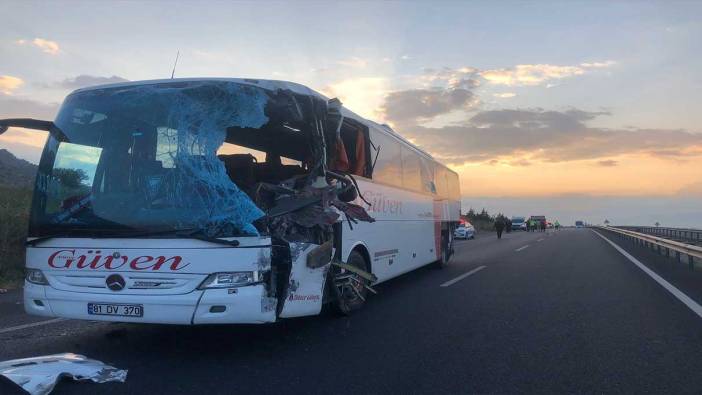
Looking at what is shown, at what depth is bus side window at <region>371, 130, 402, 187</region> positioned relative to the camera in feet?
28.3

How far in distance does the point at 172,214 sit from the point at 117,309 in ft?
3.36

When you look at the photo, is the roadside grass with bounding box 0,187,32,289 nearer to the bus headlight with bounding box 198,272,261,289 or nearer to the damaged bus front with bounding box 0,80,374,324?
the damaged bus front with bounding box 0,80,374,324

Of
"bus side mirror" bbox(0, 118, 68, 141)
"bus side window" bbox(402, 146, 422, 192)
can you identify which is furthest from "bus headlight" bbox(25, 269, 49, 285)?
"bus side window" bbox(402, 146, 422, 192)

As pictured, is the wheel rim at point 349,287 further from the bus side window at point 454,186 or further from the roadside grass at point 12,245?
the bus side window at point 454,186

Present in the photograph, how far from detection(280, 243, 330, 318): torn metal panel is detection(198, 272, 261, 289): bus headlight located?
57cm

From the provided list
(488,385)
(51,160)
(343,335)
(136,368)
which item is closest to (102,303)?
(136,368)

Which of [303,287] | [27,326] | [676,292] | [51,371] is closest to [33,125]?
[51,371]

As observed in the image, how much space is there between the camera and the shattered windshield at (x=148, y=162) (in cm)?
520

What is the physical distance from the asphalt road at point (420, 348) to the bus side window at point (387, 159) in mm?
2045

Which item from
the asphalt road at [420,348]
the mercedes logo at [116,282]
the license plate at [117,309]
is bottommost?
the asphalt road at [420,348]

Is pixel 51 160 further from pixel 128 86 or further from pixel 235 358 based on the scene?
pixel 235 358

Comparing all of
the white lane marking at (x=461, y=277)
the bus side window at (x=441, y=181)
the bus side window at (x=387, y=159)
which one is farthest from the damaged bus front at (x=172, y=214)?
the bus side window at (x=441, y=181)

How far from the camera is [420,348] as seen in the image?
5848 millimetres

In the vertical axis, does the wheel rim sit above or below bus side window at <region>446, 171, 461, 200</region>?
below
